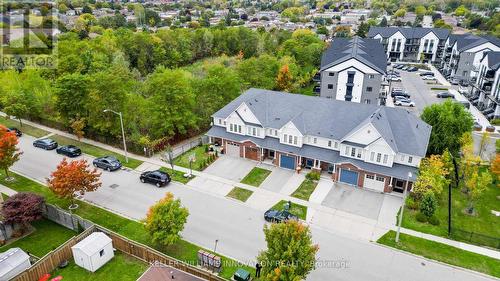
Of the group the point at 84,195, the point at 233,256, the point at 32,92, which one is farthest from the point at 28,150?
the point at 233,256

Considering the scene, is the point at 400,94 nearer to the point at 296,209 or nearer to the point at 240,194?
the point at 296,209

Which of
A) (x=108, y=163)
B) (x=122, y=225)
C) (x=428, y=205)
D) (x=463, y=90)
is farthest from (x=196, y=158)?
(x=463, y=90)

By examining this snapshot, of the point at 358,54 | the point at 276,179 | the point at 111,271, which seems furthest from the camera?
the point at 358,54

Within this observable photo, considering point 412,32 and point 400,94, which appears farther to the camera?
point 412,32

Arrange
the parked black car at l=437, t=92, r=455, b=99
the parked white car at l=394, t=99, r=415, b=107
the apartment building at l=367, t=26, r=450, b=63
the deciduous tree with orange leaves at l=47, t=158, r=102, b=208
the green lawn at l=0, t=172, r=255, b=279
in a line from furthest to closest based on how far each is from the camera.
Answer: the apartment building at l=367, t=26, r=450, b=63 < the parked black car at l=437, t=92, r=455, b=99 < the parked white car at l=394, t=99, r=415, b=107 < the deciduous tree with orange leaves at l=47, t=158, r=102, b=208 < the green lawn at l=0, t=172, r=255, b=279

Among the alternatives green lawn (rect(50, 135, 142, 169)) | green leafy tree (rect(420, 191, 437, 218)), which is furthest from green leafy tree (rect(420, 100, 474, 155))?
green lawn (rect(50, 135, 142, 169))

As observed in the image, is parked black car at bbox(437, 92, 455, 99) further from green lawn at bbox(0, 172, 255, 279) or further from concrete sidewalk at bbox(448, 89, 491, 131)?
green lawn at bbox(0, 172, 255, 279)
